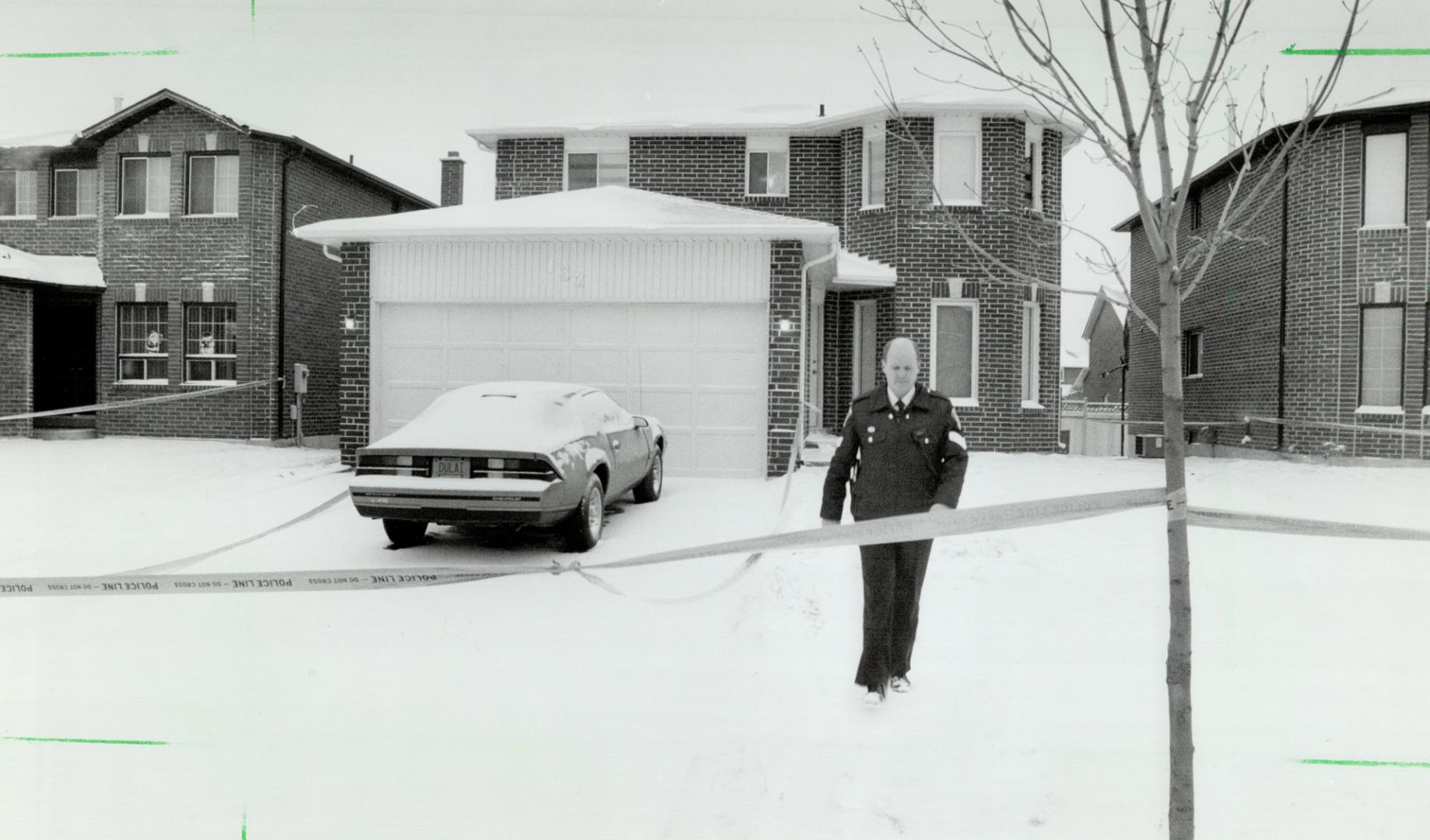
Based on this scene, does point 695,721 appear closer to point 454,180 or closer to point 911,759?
point 911,759

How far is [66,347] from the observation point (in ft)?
54.5

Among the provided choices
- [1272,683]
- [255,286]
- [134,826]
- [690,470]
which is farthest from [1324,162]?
[255,286]

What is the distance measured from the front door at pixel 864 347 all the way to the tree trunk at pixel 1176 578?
13.7 m

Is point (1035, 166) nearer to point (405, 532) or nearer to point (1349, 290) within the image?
point (1349, 290)

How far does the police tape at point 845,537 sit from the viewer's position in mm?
2865

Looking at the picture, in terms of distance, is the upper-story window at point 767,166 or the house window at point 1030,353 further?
the upper-story window at point 767,166

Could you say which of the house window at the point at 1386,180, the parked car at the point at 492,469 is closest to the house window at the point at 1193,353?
the house window at the point at 1386,180

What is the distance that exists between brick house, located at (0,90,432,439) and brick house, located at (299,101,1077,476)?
14.7ft

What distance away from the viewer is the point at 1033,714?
401 cm

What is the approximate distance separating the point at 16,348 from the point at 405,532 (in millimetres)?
12211

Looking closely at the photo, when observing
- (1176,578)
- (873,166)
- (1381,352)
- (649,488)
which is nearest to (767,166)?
(873,166)

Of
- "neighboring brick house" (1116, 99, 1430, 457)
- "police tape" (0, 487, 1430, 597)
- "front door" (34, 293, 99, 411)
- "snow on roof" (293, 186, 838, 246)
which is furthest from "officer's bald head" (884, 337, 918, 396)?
"front door" (34, 293, 99, 411)

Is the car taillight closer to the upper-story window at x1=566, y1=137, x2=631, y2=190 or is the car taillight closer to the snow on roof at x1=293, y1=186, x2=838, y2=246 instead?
the snow on roof at x1=293, y1=186, x2=838, y2=246

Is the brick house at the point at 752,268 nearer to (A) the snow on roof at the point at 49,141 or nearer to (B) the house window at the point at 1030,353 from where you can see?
(B) the house window at the point at 1030,353
